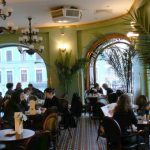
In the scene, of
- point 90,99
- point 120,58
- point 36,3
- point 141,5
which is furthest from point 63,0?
point 90,99

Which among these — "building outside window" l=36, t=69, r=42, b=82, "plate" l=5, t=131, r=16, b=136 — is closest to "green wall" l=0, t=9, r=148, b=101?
"building outside window" l=36, t=69, r=42, b=82

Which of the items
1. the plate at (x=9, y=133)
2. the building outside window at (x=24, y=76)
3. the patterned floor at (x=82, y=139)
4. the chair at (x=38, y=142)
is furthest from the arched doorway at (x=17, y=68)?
the chair at (x=38, y=142)

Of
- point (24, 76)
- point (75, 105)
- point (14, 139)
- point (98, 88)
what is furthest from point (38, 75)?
point (14, 139)

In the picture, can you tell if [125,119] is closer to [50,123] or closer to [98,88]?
[50,123]

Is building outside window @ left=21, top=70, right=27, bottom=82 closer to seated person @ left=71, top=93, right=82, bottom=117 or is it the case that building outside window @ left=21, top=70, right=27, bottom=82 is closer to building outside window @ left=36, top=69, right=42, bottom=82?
building outside window @ left=36, top=69, right=42, bottom=82

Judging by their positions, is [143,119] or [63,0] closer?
[143,119]

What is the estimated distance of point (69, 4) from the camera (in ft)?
26.6

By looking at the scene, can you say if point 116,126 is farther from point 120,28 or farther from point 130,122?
point 120,28

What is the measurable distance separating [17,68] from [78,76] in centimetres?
309

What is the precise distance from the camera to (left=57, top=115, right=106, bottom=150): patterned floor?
6625 mm

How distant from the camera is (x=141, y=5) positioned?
7.15 meters

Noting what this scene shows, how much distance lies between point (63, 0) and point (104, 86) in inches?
167

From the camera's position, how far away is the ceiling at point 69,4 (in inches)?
309

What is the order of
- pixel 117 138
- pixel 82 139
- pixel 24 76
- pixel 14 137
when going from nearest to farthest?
pixel 14 137, pixel 117 138, pixel 82 139, pixel 24 76
